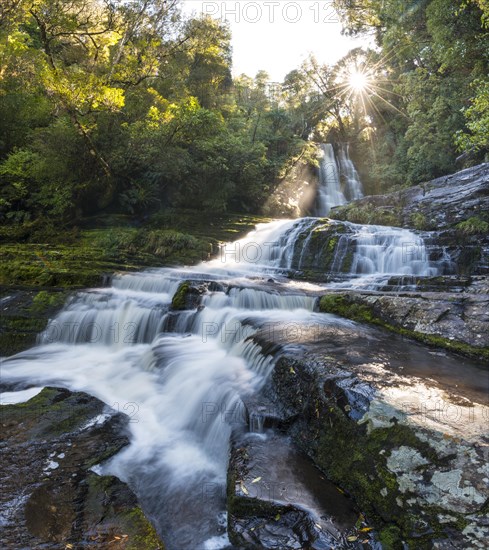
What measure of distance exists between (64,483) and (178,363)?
2.69 meters

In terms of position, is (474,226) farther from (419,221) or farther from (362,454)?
(362,454)

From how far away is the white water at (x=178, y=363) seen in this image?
11.2ft

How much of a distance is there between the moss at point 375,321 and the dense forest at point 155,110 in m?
5.23

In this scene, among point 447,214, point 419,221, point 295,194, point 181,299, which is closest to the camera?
point 181,299

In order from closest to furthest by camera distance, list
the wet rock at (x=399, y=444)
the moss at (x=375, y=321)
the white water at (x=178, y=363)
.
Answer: the wet rock at (x=399, y=444) < the white water at (x=178, y=363) < the moss at (x=375, y=321)

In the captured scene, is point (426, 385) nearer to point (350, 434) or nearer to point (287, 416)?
point (350, 434)

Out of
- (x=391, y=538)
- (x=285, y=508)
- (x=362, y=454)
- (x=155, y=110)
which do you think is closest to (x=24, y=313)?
(x=285, y=508)

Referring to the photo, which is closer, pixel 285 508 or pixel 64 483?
pixel 285 508

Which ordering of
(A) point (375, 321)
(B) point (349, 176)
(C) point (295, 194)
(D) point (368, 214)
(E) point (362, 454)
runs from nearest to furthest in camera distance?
1. (E) point (362, 454)
2. (A) point (375, 321)
3. (D) point (368, 214)
4. (C) point (295, 194)
5. (B) point (349, 176)

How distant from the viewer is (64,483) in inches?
125

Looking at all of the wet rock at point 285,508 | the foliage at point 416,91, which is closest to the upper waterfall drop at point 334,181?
the foliage at point 416,91

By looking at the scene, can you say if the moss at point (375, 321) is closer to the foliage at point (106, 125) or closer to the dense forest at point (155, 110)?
the dense forest at point (155, 110)

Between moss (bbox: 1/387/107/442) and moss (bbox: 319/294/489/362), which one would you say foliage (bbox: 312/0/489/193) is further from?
moss (bbox: 1/387/107/442)

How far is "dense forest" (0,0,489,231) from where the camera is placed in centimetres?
1073
